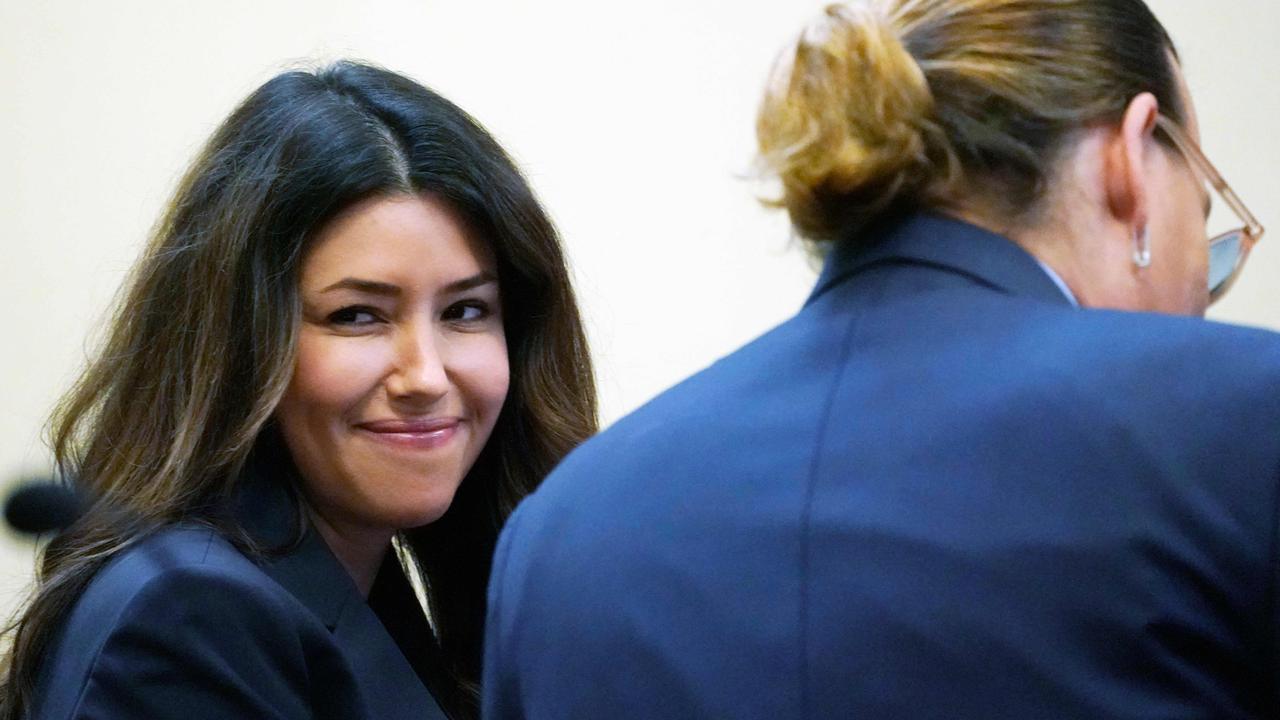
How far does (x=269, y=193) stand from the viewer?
4.78ft

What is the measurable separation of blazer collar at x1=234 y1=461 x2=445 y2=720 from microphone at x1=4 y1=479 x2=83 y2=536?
0.19 meters

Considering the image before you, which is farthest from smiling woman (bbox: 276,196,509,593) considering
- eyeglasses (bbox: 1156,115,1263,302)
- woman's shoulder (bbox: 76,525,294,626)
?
eyeglasses (bbox: 1156,115,1263,302)

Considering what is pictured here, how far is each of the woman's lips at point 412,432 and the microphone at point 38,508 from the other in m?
0.29

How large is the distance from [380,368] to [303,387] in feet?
0.24

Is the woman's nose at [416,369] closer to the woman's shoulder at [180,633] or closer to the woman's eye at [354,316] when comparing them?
the woman's eye at [354,316]

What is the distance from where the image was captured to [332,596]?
142 cm

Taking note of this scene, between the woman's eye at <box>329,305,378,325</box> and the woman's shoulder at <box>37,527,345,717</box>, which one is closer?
the woman's shoulder at <box>37,527,345,717</box>

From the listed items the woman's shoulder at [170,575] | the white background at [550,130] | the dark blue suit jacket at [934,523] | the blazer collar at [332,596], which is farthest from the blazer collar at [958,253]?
the white background at [550,130]

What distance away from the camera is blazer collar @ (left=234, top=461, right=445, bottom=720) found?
140 centimetres

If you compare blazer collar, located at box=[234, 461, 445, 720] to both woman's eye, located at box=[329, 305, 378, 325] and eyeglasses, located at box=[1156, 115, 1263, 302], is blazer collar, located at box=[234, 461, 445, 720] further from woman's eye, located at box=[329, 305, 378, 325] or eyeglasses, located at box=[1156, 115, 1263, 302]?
eyeglasses, located at box=[1156, 115, 1263, 302]

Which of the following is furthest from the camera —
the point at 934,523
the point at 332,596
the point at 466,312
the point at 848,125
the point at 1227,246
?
the point at 466,312

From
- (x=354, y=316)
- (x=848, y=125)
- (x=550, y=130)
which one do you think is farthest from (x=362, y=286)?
(x=550, y=130)

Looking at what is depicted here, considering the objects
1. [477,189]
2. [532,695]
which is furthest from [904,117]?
[477,189]

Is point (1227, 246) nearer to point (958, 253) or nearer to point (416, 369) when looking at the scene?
point (958, 253)
